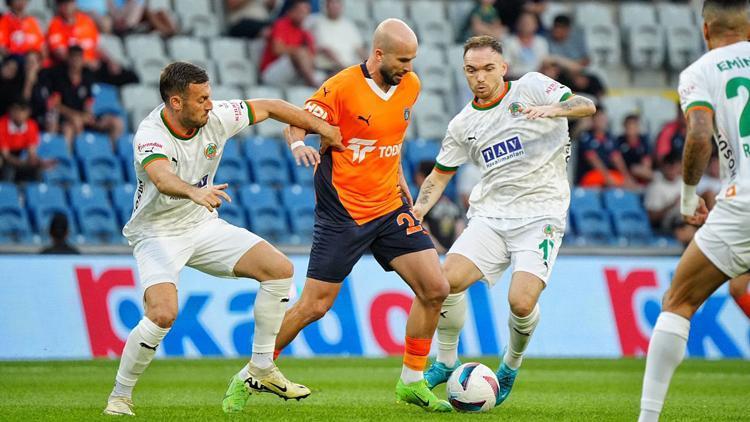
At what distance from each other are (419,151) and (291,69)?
2495 mm

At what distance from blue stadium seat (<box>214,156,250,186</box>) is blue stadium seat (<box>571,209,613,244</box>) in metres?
5.14

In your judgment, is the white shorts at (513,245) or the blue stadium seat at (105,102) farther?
the blue stadium seat at (105,102)

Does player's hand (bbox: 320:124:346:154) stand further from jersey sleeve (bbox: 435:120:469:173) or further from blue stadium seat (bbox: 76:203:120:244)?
blue stadium seat (bbox: 76:203:120:244)

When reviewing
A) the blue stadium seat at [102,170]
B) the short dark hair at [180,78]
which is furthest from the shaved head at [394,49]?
the blue stadium seat at [102,170]

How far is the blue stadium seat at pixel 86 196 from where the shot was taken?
16.0m

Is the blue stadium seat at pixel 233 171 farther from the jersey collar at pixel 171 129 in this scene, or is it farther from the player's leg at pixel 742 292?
the jersey collar at pixel 171 129

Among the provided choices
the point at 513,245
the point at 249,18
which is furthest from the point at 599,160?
the point at 513,245

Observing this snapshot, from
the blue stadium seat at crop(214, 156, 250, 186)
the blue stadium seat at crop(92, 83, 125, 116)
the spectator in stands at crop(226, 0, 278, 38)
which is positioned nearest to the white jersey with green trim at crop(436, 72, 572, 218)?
the blue stadium seat at crop(214, 156, 250, 186)

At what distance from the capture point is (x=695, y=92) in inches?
261

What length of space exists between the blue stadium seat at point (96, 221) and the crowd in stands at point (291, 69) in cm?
19

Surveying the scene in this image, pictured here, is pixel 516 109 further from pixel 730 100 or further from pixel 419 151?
pixel 419 151

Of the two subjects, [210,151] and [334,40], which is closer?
[210,151]

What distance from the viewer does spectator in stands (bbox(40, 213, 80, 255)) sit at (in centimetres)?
1477

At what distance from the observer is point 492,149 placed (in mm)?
9586
